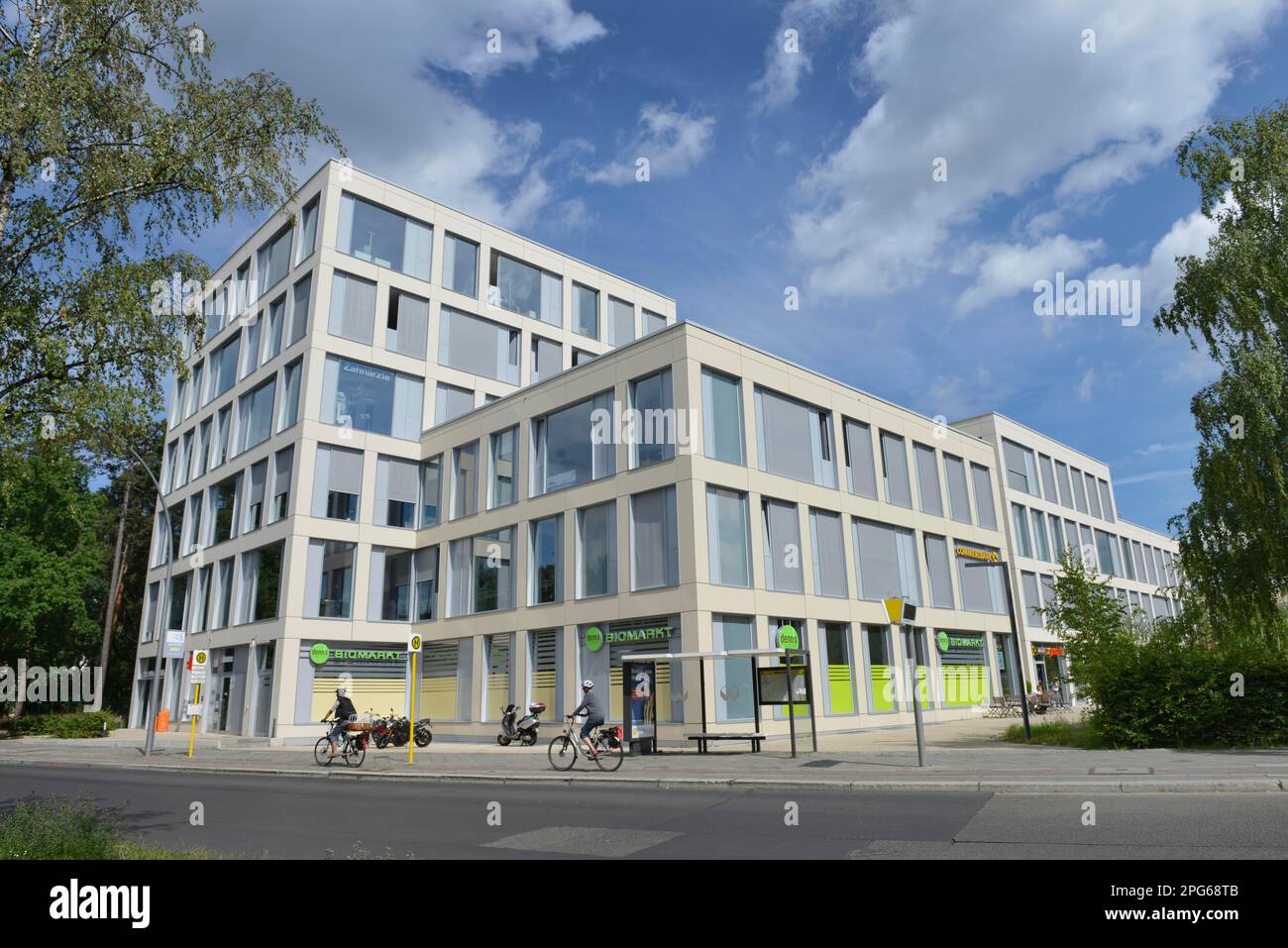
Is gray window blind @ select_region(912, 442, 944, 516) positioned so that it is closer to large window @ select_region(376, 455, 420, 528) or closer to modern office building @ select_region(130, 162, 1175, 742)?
modern office building @ select_region(130, 162, 1175, 742)

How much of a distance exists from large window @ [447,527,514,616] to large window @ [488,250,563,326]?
1375 centimetres

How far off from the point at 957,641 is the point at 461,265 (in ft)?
91.1

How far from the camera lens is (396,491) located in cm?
3491

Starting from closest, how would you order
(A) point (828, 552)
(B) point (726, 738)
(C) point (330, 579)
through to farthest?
(B) point (726, 738), (A) point (828, 552), (C) point (330, 579)

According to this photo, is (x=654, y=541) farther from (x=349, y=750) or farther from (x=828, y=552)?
(x=349, y=750)

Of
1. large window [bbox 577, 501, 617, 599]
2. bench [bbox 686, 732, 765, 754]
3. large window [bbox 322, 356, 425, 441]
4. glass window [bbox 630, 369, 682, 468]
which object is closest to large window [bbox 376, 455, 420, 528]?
large window [bbox 322, 356, 425, 441]

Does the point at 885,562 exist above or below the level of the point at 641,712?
above

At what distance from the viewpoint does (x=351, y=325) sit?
116ft

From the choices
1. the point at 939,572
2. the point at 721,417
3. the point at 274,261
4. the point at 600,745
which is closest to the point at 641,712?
the point at 600,745

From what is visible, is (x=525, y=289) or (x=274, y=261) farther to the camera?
(x=525, y=289)

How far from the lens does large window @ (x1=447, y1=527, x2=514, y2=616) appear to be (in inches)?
1176
